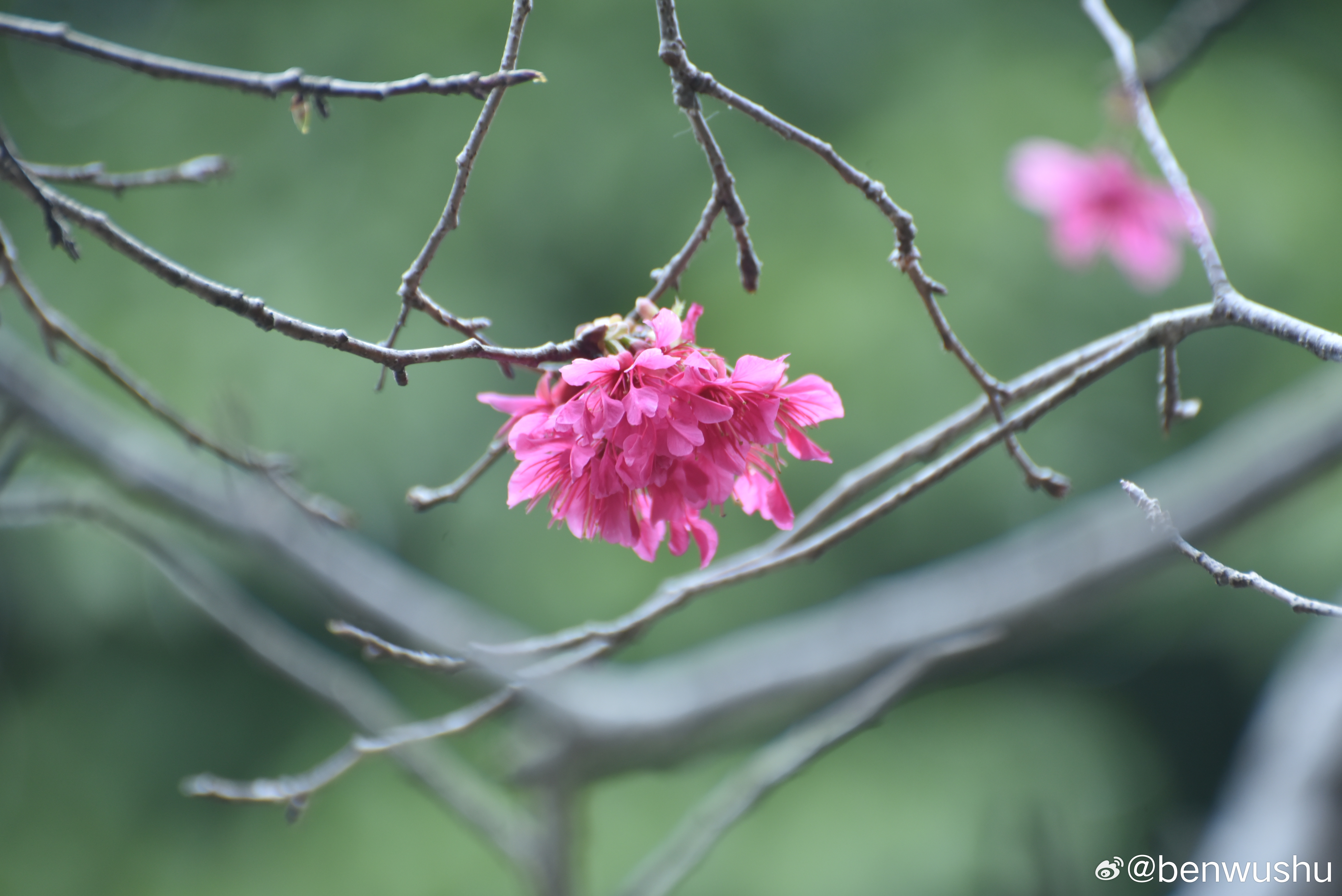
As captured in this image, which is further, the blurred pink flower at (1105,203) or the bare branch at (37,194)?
the blurred pink flower at (1105,203)

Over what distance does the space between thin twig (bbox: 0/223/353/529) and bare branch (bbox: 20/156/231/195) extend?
0.15ft

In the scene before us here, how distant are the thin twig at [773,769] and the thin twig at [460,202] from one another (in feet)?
1.25

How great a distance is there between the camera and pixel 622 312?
6.70 feet

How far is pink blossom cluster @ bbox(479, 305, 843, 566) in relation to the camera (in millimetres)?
400

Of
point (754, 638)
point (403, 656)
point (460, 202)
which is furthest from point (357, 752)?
point (754, 638)

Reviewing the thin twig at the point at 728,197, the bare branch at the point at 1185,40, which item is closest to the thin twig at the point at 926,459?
the thin twig at the point at 728,197

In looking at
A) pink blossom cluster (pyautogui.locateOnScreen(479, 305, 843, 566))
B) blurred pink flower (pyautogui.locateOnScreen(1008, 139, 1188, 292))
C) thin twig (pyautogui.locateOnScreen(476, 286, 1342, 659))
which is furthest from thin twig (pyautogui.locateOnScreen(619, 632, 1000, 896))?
blurred pink flower (pyautogui.locateOnScreen(1008, 139, 1188, 292))

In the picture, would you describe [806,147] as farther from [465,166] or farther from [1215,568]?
[1215,568]

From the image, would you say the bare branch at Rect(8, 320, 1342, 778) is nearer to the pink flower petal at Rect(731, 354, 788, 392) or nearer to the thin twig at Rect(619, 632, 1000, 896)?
the thin twig at Rect(619, 632, 1000, 896)

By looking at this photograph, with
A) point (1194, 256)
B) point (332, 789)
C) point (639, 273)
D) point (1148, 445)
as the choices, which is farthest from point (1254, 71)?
point (332, 789)

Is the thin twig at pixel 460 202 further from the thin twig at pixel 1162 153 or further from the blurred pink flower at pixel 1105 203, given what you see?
the blurred pink flower at pixel 1105 203

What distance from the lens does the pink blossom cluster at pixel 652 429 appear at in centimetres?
40

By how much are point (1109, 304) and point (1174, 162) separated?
1.45 m

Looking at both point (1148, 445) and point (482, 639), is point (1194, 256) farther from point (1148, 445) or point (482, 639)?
point (482, 639)
